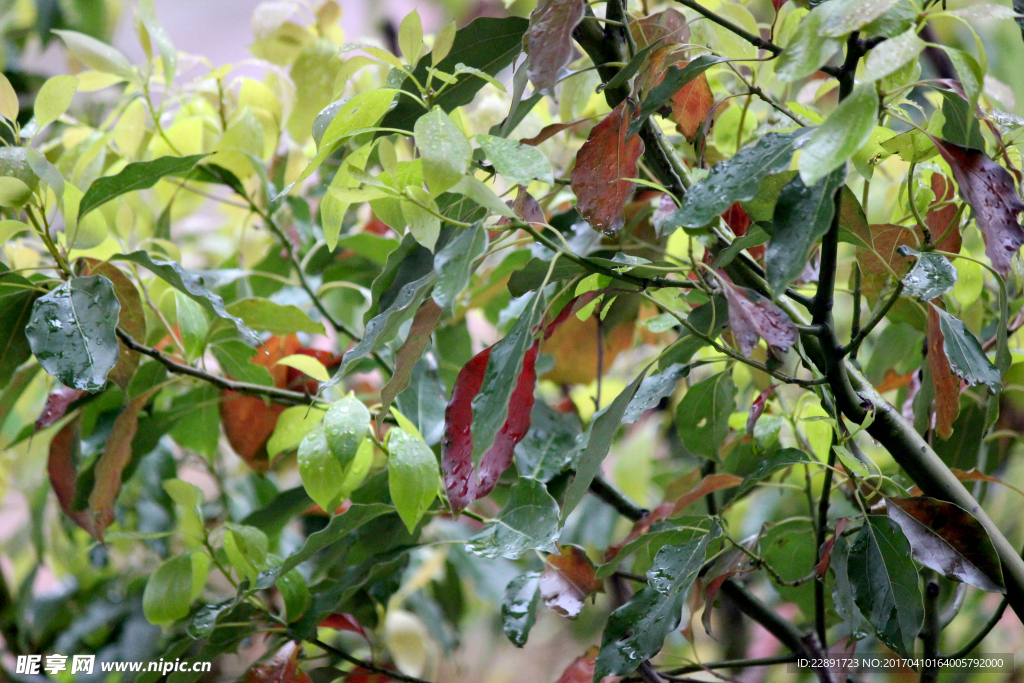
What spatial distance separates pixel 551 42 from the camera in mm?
371

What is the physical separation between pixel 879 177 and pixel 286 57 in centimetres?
60

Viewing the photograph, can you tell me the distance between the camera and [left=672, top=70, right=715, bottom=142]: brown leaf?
521mm

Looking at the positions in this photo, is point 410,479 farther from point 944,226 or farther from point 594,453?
point 944,226

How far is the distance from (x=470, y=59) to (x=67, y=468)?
0.51 m

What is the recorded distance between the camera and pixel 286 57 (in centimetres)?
77

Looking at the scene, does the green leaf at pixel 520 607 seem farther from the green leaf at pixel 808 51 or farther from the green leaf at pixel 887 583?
the green leaf at pixel 808 51

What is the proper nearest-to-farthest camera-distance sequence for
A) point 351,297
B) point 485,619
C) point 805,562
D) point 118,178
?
point 118,178 < point 805,562 < point 351,297 < point 485,619

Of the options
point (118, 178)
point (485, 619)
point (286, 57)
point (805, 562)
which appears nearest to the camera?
point (118, 178)

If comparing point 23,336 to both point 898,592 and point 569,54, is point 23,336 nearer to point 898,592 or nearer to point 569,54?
point 569,54

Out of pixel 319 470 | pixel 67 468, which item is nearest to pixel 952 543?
pixel 319 470

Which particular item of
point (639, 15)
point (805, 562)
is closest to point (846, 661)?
point (805, 562)

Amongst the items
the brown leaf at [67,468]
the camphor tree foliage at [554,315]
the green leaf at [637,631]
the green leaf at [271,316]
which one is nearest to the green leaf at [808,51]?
the camphor tree foliage at [554,315]

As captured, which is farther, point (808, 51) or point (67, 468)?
point (67, 468)

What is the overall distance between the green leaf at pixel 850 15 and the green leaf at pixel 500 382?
0.56ft
